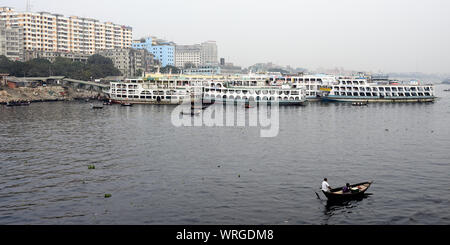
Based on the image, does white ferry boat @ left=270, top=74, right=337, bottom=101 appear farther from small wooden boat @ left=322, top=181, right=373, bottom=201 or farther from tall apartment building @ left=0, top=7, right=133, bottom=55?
tall apartment building @ left=0, top=7, right=133, bottom=55

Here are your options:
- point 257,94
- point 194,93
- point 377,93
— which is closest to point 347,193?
point 257,94

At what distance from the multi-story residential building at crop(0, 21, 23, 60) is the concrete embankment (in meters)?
31.2

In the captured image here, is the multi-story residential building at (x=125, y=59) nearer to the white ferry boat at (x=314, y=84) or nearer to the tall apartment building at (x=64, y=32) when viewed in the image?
the tall apartment building at (x=64, y=32)

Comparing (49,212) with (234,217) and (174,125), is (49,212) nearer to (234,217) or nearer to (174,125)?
(234,217)

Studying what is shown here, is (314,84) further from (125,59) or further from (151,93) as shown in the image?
(125,59)

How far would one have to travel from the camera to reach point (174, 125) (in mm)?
63188

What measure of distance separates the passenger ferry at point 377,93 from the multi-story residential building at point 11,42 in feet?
353

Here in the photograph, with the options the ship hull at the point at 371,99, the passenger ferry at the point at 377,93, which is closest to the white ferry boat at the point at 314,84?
the passenger ferry at the point at 377,93

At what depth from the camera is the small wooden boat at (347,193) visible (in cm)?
2659

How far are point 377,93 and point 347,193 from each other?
9978 cm

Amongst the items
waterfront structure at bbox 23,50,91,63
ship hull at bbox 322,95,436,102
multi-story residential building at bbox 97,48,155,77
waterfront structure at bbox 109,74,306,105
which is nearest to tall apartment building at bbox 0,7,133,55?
waterfront structure at bbox 23,50,91,63

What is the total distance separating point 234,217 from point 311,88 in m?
105

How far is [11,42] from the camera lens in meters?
140
